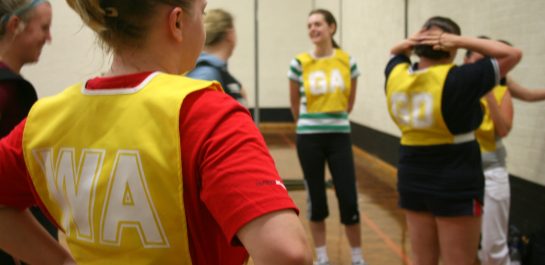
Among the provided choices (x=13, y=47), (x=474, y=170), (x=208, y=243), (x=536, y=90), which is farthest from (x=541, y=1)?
(x=208, y=243)

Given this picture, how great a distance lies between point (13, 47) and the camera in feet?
6.15

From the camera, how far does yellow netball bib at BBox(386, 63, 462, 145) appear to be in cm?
261

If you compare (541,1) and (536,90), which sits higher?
(541,1)

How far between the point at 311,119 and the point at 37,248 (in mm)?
3085

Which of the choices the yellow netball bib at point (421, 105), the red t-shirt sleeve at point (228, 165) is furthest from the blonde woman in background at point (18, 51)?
the yellow netball bib at point (421, 105)

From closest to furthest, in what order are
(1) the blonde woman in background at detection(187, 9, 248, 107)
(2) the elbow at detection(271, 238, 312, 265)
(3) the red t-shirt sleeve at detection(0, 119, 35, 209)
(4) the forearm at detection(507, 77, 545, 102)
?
(2) the elbow at detection(271, 238, 312, 265) < (3) the red t-shirt sleeve at detection(0, 119, 35, 209) < (1) the blonde woman in background at detection(187, 9, 248, 107) < (4) the forearm at detection(507, 77, 545, 102)

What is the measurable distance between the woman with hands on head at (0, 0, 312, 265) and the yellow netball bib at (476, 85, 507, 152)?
2948 millimetres

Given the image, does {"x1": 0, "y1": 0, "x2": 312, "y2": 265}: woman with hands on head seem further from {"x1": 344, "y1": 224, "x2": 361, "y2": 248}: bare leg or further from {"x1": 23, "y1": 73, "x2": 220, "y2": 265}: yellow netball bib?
{"x1": 344, "y1": 224, "x2": 361, "y2": 248}: bare leg

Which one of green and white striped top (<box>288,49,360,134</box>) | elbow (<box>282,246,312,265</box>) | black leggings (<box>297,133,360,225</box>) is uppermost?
elbow (<box>282,246,312,265</box>)

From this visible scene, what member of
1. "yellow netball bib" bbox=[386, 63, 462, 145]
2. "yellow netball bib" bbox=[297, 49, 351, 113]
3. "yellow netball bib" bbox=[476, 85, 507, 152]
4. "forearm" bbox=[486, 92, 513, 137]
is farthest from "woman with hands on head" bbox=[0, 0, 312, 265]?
"yellow netball bib" bbox=[297, 49, 351, 113]

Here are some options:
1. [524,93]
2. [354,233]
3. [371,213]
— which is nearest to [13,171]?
[354,233]

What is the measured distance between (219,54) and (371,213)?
3.32 m

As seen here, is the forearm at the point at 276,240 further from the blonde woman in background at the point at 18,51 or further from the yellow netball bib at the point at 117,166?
the blonde woman in background at the point at 18,51

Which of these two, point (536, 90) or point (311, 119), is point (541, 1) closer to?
point (536, 90)
